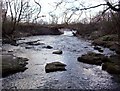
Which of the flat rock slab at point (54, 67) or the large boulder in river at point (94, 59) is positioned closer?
the flat rock slab at point (54, 67)

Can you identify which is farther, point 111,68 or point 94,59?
point 94,59

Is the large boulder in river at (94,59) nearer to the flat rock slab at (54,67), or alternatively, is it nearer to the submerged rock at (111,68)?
the submerged rock at (111,68)

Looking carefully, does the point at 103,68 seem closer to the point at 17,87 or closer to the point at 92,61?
Answer: the point at 92,61

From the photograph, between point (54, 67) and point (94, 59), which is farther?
point (94, 59)

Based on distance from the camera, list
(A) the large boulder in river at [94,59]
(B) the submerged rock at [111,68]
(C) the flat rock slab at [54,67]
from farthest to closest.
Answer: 1. (A) the large boulder in river at [94,59]
2. (C) the flat rock slab at [54,67]
3. (B) the submerged rock at [111,68]

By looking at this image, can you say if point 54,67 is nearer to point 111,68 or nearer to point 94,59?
point 111,68

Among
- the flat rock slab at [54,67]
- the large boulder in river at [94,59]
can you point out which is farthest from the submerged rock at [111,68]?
the flat rock slab at [54,67]

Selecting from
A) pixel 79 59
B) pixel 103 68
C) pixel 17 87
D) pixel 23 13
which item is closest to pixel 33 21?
pixel 23 13

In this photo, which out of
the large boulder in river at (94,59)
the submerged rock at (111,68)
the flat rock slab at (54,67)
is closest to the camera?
the submerged rock at (111,68)

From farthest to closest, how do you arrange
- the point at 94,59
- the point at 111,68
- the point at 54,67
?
the point at 94,59 < the point at 54,67 < the point at 111,68

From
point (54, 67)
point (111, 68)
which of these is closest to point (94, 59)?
point (111, 68)

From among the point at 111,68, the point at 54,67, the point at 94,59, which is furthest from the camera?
the point at 94,59

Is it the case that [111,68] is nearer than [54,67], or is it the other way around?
[111,68]

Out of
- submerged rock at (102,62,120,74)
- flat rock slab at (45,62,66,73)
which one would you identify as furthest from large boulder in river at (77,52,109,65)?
flat rock slab at (45,62,66,73)
